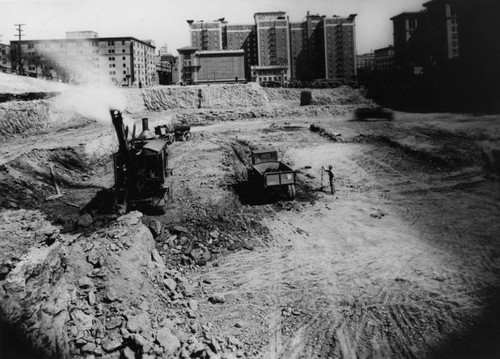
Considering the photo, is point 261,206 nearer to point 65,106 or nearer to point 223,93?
point 65,106

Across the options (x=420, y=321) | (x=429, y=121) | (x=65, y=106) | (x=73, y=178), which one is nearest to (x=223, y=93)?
(x=65, y=106)

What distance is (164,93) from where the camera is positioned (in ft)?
151

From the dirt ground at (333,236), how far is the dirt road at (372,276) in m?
0.04

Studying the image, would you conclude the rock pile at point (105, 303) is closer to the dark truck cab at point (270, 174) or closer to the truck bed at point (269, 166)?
the dark truck cab at point (270, 174)

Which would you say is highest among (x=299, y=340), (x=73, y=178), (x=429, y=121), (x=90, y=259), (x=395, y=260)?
(x=429, y=121)

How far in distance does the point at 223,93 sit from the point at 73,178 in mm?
31945

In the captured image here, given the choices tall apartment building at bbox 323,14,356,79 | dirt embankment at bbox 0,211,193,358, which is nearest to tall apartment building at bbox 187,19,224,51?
tall apartment building at bbox 323,14,356,79

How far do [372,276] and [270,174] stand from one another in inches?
270

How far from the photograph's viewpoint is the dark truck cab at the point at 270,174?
51.3 feet

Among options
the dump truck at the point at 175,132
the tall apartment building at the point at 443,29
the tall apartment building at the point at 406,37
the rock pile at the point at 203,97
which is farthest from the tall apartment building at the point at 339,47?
the dump truck at the point at 175,132

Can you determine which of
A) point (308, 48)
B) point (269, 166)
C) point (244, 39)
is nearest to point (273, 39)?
point (244, 39)

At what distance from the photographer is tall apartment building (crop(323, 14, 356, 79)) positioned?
276ft

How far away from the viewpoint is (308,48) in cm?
8975

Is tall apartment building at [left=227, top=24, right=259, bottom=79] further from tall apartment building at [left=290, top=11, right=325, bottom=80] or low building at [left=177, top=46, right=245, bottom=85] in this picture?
low building at [left=177, top=46, right=245, bottom=85]
